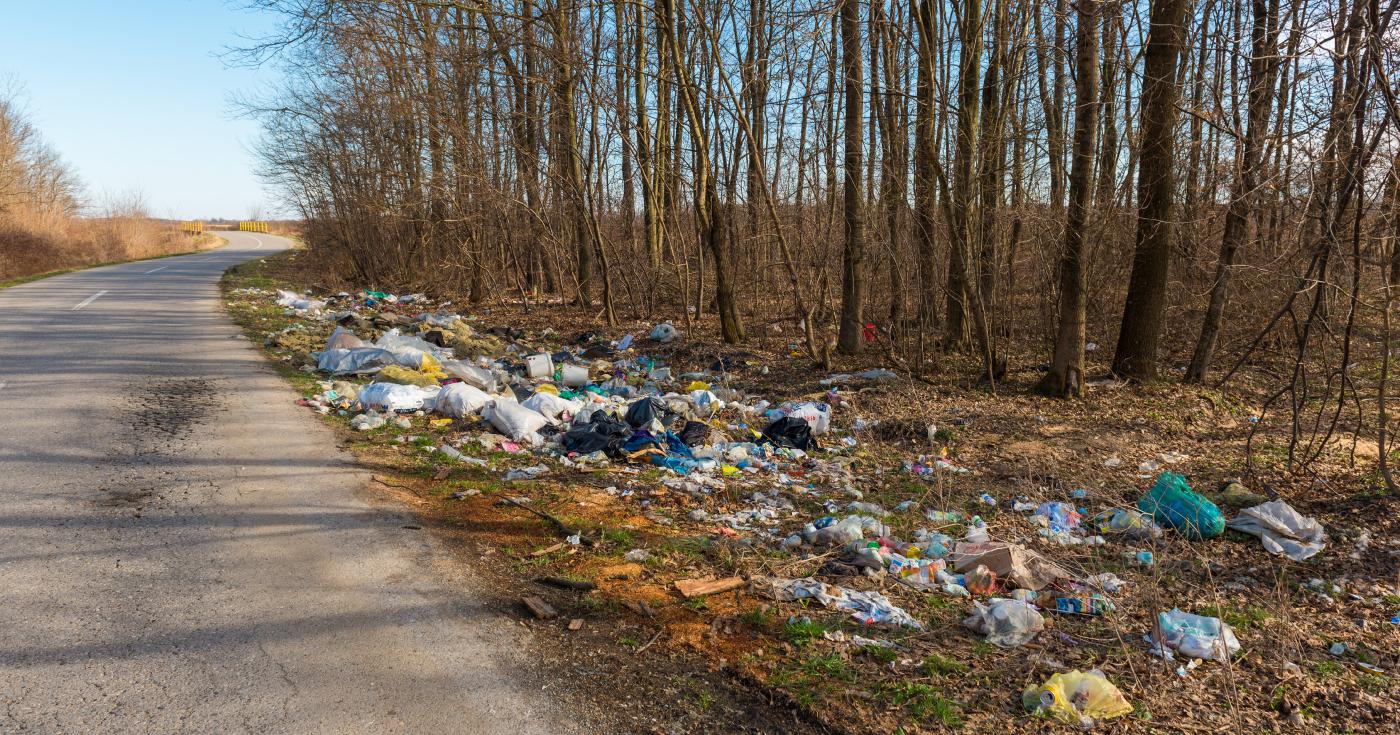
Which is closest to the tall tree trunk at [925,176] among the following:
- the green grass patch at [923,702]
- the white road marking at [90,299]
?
the green grass patch at [923,702]

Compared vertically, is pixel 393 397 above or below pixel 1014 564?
above

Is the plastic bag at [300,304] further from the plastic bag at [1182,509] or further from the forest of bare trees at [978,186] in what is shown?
the plastic bag at [1182,509]

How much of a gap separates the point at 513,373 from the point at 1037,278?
8.48 metres

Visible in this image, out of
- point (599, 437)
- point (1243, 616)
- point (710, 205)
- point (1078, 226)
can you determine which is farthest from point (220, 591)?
point (710, 205)

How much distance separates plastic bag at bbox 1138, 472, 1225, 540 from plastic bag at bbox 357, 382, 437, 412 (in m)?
6.66

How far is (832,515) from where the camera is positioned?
5824 mm

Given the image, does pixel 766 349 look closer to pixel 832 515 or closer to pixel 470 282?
pixel 832 515

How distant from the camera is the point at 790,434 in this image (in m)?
7.90

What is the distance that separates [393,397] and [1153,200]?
30.4ft

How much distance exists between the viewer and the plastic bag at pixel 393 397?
8.11 m

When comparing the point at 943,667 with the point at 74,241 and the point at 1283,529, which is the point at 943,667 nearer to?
the point at 1283,529

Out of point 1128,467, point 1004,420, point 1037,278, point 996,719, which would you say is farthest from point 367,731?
point 1037,278

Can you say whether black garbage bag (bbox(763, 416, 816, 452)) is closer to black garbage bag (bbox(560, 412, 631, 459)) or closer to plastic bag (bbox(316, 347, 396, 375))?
black garbage bag (bbox(560, 412, 631, 459))

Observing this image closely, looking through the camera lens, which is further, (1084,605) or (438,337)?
(438,337)
